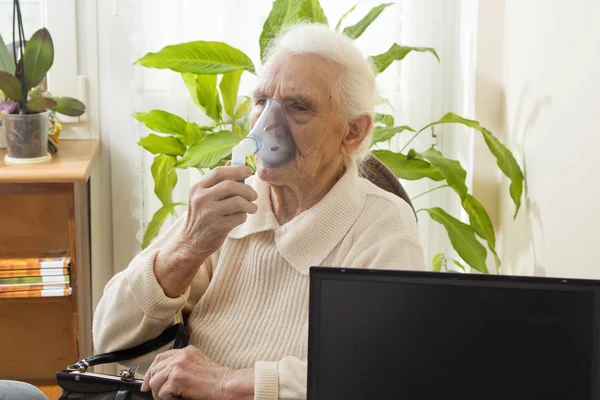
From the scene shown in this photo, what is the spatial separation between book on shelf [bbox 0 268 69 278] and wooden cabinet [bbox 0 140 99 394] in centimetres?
4

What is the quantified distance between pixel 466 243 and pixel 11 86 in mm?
1486

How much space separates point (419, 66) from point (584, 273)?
135 centimetres

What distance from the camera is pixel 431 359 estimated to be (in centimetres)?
112

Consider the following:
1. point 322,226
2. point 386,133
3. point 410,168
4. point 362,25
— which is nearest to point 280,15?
point 362,25

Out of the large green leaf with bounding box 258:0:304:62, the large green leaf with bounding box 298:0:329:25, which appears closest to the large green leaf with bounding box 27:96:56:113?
the large green leaf with bounding box 258:0:304:62

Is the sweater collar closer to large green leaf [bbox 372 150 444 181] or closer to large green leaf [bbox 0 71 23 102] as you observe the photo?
large green leaf [bbox 372 150 444 181]

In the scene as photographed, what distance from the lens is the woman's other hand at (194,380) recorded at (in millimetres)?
1602

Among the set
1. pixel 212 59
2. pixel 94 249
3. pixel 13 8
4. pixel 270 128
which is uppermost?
pixel 13 8

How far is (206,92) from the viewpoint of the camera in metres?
2.76

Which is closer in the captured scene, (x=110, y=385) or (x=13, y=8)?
(x=110, y=385)

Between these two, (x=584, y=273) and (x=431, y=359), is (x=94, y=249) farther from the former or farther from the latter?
(x=431, y=359)

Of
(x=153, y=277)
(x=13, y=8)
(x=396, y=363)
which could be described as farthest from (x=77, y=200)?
(x=396, y=363)

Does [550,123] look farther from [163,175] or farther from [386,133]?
[163,175]

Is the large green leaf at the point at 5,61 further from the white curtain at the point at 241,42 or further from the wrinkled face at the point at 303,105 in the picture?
the wrinkled face at the point at 303,105
